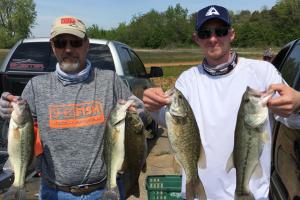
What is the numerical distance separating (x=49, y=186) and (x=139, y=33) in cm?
9017

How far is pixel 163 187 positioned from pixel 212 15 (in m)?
2.88

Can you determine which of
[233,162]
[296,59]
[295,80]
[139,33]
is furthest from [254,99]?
[139,33]

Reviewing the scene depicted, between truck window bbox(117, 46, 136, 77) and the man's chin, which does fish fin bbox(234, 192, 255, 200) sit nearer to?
the man's chin

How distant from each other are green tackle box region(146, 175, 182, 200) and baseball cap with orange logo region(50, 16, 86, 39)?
7.93ft

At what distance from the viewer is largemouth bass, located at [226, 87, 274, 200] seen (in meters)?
2.95

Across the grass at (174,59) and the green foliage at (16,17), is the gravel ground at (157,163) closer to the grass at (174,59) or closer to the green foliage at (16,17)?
the grass at (174,59)

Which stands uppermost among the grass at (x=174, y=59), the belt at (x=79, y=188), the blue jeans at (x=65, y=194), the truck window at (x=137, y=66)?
the truck window at (x=137, y=66)

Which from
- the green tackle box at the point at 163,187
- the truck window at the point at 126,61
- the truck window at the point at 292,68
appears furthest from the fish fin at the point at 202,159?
the truck window at the point at 126,61

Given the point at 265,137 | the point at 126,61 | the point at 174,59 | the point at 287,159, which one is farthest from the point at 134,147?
the point at 174,59

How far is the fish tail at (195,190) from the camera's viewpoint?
327cm

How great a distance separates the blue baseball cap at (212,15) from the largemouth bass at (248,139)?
0.66 m

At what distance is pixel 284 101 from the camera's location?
9.68 ft

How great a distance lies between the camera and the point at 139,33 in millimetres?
93250

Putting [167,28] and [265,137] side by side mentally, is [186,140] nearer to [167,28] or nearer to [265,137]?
[265,137]
